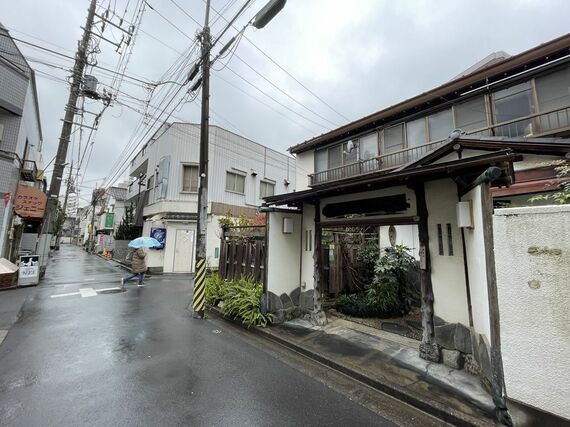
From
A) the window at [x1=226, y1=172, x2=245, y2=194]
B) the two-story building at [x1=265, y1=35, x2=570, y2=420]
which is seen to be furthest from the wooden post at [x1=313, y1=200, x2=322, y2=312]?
the window at [x1=226, y1=172, x2=245, y2=194]

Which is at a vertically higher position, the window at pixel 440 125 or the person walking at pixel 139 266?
the window at pixel 440 125

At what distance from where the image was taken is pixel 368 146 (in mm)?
12000

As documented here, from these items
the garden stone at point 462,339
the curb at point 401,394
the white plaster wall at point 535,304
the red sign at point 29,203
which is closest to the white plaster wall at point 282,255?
the curb at point 401,394

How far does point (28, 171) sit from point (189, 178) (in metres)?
7.44

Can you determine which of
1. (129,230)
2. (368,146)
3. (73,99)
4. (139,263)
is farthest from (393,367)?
(129,230)

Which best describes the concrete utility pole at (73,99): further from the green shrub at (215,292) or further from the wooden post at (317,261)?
the wooden post at (317,261)

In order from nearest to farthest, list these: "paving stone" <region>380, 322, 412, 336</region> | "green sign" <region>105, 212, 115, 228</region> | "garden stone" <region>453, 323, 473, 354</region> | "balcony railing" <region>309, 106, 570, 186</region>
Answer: "garden stone" <region>453, 323, 473, 354</region>, "paving stone" <region>380, 322, 412, 336</region>, "balcony railing" <region>309, 106, 570, 186</region>, "green sign" <region>105, 212, 115, 228</region>

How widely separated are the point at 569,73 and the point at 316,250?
349 inches

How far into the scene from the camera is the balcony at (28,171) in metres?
12.4

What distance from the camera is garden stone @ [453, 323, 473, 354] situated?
3982mm

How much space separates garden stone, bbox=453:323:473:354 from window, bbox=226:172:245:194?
15.3 m

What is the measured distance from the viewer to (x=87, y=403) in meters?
3.24

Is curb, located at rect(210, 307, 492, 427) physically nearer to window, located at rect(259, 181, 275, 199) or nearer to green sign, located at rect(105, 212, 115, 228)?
window, located at rect(259, 181, 275, 199)

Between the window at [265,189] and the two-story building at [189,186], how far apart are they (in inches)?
3.0
